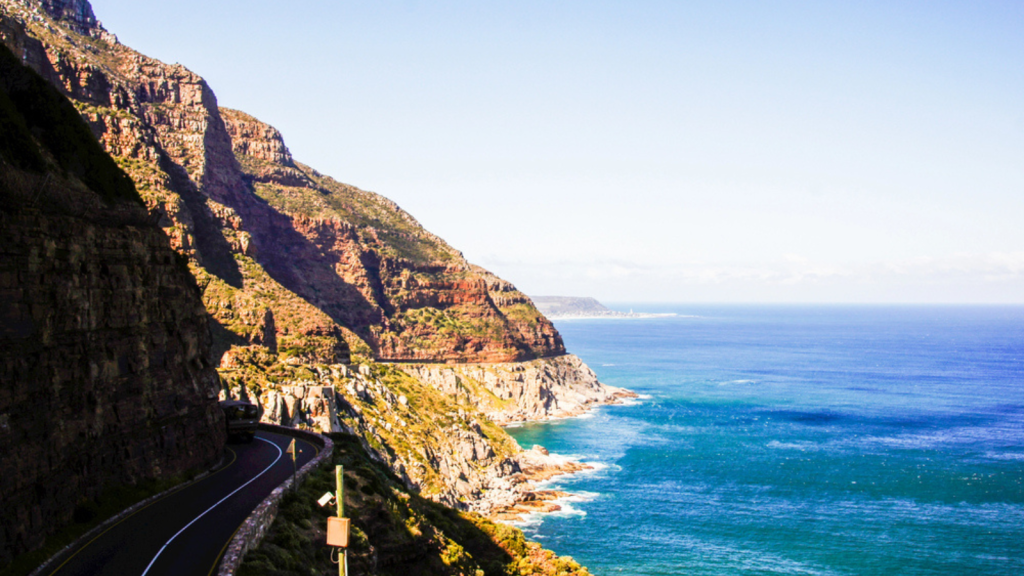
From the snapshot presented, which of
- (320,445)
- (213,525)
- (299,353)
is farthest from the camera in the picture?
(299,353)

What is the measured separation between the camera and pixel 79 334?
25.5 m

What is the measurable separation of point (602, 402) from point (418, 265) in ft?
164

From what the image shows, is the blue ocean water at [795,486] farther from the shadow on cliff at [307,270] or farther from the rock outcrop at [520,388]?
the shadow on cliff at [307,270]

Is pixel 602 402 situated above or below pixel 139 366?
below

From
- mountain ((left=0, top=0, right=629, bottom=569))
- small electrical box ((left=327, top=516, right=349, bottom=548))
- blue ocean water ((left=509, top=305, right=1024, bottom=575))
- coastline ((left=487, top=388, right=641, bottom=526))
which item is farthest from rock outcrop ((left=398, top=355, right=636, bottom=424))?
small electrical box ((left=327, top=516, right=349, bottom=548))

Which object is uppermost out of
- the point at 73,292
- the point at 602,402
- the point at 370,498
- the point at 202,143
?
the point at 202,143

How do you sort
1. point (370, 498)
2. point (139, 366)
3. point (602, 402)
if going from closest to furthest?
1. point (139, 366)
2. point (370, 498)
3. point (602, 402)

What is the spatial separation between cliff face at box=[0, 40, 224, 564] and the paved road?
1.32 m

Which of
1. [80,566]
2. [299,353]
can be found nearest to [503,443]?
[299,353]

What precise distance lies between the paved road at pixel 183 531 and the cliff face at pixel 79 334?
4.32 feet

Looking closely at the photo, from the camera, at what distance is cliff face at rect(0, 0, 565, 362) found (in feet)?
275

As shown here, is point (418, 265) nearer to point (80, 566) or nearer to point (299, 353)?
point (299, 353)

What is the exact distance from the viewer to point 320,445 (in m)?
42.5

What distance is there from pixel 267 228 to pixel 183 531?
13043 centimetres
